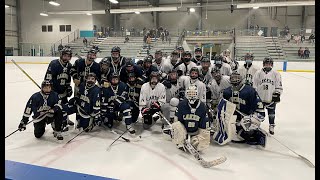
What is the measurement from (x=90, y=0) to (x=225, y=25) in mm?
10656

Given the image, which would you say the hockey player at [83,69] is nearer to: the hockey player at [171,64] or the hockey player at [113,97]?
the hockey player at [113,97]

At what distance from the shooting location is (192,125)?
3158mm

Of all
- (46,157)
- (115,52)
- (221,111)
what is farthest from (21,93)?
(221,111)

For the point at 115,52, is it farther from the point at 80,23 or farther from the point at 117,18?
the point at 117,18

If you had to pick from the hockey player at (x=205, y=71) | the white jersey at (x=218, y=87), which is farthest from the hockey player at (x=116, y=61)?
the white jersey at (x=218, y=87)

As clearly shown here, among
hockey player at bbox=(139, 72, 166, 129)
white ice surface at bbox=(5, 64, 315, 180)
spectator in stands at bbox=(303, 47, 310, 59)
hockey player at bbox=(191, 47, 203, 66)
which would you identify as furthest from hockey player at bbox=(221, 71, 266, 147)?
spectator in stands at bbox=(303, 47, 310, 59)

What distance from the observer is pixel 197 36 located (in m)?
19.4

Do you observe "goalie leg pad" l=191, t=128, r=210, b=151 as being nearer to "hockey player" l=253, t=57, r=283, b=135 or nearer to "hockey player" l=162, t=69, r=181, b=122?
"hockey player" l=162, t=69, r=181, b=122

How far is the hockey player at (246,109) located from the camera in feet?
10.9

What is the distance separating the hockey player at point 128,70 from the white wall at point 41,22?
1878 cm

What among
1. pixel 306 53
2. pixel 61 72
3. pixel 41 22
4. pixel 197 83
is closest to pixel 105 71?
pixel 61 72

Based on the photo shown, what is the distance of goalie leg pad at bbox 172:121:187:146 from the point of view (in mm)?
3125

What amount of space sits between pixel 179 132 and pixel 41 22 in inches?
888

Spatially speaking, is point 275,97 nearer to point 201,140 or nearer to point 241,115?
point 241,115
